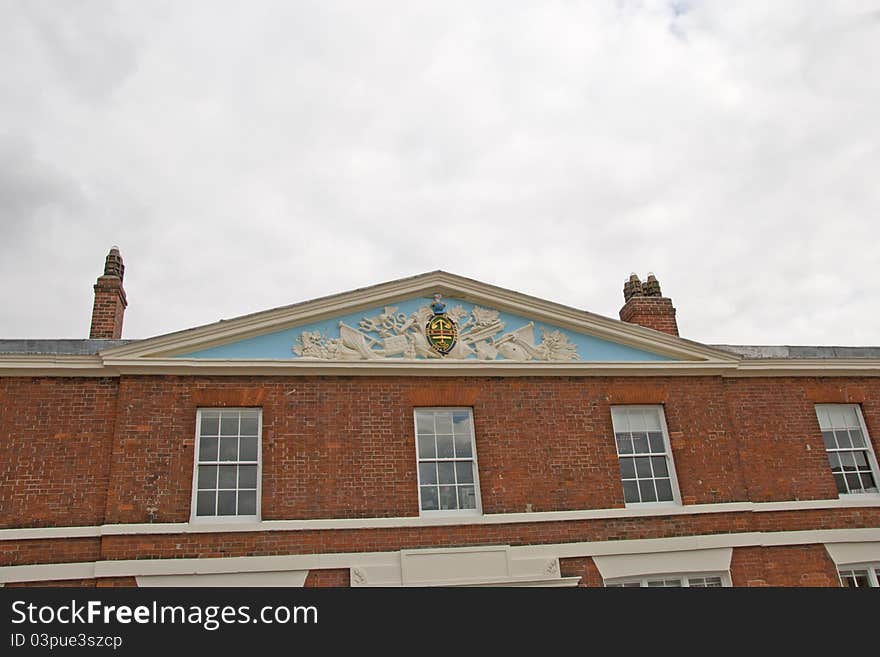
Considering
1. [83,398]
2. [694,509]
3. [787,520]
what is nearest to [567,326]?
[694,509]

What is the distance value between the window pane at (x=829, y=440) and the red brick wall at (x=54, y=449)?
13.4 m

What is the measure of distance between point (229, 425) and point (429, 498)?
12.0 ft

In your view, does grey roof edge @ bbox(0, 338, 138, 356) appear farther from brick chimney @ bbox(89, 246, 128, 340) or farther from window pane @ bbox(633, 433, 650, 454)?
window pane @ bbox(633, 433, 650, 454)

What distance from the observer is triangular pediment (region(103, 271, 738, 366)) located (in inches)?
507

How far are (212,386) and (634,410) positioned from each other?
25.8 feet

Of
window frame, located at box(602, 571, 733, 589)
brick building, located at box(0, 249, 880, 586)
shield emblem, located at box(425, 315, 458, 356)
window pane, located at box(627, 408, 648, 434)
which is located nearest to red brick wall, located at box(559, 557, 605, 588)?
brick building, located at box(0, 249, 880, 586)

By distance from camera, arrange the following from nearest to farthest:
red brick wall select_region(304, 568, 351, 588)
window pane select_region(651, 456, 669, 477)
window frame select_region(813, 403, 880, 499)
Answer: red brick wall select_region(304, 568, 351, 588), window pane select_region(651, 456, 669, 477), window frame select_region(813, 403, 880, 499)

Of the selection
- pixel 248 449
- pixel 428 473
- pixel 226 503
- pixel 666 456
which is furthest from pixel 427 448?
pixel 666 456

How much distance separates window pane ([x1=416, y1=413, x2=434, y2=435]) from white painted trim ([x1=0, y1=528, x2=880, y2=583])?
7.25ft

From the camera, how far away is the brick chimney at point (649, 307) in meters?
15.8

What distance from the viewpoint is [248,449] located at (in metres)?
12.3

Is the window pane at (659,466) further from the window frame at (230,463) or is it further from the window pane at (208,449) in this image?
the window pane at (208,449)

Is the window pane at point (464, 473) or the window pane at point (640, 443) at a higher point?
the window pane at point (640, 443)

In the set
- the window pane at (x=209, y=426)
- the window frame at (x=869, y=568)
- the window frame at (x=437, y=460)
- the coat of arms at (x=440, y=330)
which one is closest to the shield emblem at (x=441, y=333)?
the coat of arms at (x=440, y=330)
